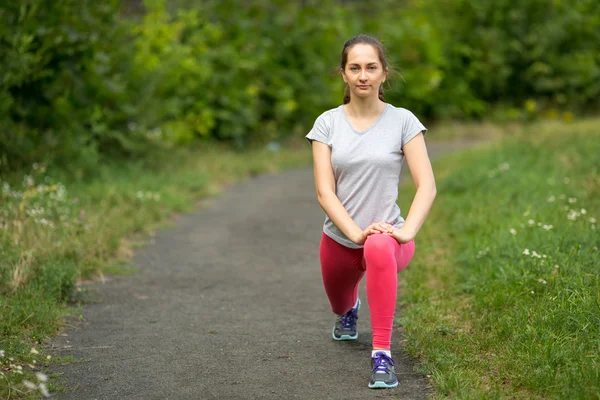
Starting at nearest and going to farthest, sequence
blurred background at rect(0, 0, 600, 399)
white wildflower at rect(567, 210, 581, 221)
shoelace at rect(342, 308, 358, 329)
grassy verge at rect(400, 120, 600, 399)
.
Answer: grassy verge at rect(400, 120, 600, 399), blurred background at rect(0, 0, 600, 399), shoelace at rect(342, 308, 358, 329), white wildflower at rect(567, 210, 581, 221)

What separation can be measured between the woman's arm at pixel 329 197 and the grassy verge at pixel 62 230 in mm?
1514

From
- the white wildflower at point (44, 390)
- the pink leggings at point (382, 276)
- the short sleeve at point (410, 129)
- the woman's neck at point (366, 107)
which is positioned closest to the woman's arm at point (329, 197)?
the pink leggings at point (382, 276)

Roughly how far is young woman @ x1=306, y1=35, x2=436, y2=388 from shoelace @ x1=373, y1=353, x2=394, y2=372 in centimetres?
2

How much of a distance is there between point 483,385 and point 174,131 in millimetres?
7671

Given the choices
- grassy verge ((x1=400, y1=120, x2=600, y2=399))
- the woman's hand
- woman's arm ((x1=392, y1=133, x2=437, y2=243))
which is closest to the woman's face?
woman's arm ((x1=392, y1=133, x2=437, y2=243))

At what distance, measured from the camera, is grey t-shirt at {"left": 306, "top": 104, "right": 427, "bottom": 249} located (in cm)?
425

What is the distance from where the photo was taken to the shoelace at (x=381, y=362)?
4035mm

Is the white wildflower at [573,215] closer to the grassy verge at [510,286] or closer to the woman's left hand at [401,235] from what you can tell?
the grassy verge at [510,286]

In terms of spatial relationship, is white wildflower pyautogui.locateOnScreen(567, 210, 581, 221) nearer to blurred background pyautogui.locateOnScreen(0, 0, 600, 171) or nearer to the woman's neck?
blurred background pyautogui.locateOnScreen(0, 0, 600, 171)

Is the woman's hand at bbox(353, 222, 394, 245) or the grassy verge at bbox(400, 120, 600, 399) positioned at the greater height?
the woman's hand at bbox(353, 222, 394, 245)

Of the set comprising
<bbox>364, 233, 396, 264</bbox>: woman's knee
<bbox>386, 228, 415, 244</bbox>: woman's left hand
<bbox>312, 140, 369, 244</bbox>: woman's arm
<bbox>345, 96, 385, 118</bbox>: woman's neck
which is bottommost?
<bbox>364, 233, 396, 264</bbox>: woman's knee

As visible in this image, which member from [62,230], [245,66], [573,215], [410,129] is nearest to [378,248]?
[410,129]

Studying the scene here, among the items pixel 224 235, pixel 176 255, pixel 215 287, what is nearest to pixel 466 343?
pixel 215 287

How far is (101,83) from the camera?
8.91m
